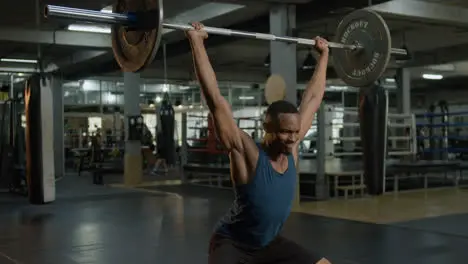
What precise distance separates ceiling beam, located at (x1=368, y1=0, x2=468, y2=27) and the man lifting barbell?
543 centimetres

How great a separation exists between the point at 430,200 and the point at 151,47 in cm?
623

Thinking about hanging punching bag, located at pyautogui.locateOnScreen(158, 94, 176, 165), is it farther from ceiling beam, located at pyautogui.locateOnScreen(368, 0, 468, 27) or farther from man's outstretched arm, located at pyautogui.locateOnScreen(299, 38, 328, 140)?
man's outstretched arm, located at pyautogui.locateOnScreen(299, 38, 328, 140)

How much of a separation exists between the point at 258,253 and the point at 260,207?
0.17m

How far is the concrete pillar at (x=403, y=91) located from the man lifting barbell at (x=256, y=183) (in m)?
12.1

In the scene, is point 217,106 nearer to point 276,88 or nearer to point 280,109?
point 280,109

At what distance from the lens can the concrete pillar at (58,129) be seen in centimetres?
1292

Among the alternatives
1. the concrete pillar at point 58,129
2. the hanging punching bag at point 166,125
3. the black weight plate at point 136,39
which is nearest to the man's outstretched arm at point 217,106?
the black weight plate at point 136,39

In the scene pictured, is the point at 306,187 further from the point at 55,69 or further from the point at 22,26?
the point at 55,69

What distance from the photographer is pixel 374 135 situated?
12.4 ft

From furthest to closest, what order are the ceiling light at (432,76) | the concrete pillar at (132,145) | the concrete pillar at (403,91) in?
the ceiling light at (432,76) < the concrete pillar at (403,91) < the concrete pillar at (132,145)

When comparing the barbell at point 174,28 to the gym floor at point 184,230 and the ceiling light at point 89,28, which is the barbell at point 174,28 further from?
the ceiling light at point 89,28

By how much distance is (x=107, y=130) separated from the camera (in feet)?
52.8

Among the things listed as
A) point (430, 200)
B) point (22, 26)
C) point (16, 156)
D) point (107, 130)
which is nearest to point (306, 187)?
point (430, 200)

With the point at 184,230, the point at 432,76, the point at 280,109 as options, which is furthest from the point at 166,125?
the point at 432,76
